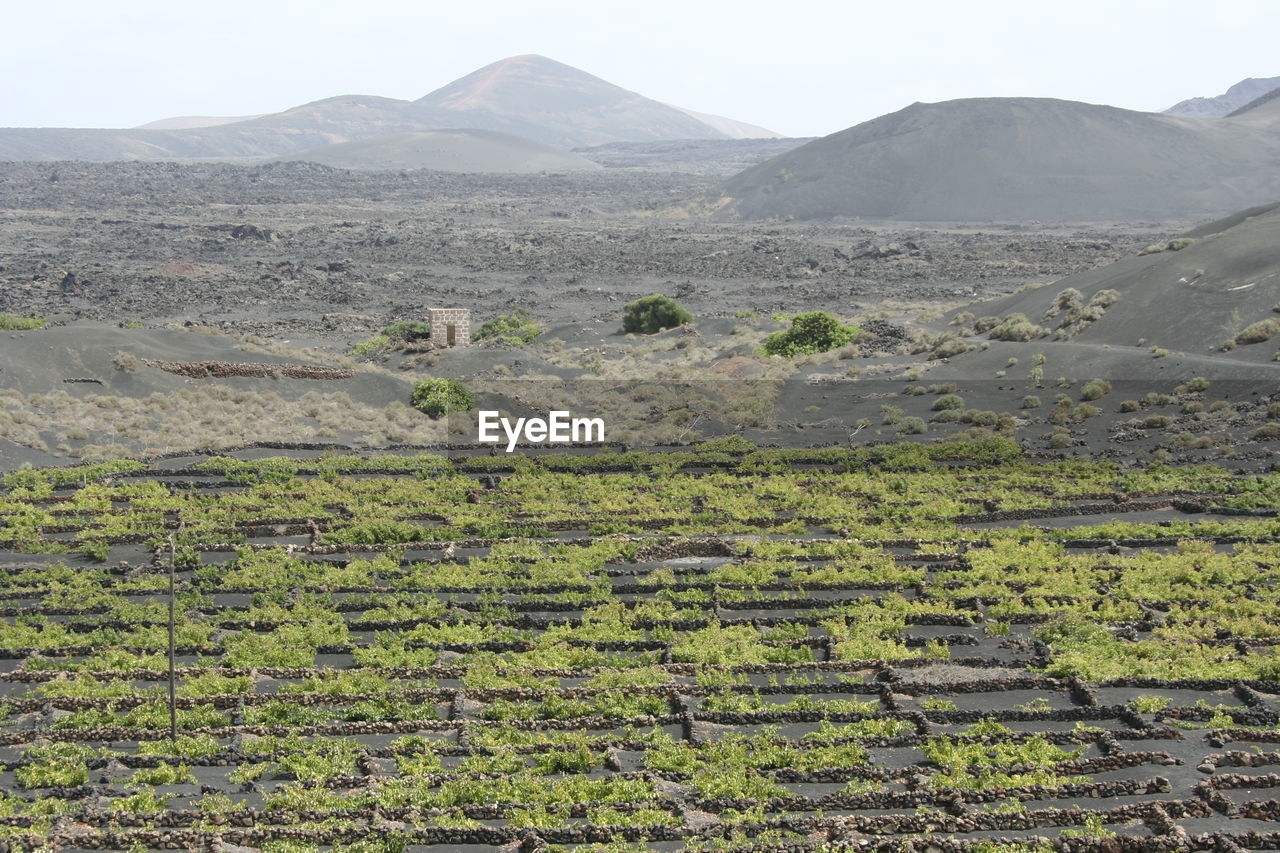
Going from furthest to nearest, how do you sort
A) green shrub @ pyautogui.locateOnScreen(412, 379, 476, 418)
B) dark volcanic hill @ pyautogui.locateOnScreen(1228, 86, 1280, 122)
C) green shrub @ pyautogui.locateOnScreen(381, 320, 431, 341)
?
dark volcanic hill @ pyautogui.locateOnScreen(1228, 86, 1280, 122) → green shrub @ pyautogui.locateOnScreen(381, 320, 431, 341) → green shrub @ pyautogui.locateOnScreen(412, 379, 476, 418)

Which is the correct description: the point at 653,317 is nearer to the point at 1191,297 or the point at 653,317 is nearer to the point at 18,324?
the point at 1191,297

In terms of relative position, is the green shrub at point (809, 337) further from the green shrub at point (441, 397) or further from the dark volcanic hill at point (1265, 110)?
the dark volcanic hill at point (1265, 110)

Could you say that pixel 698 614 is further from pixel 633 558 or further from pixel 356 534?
pixel 356 534

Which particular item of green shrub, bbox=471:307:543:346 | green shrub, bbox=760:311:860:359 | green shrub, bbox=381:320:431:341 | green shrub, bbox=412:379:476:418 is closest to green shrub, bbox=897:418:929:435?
green shrub, bbox=760:311:860:359

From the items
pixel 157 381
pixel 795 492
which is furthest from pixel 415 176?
pixel 795 492

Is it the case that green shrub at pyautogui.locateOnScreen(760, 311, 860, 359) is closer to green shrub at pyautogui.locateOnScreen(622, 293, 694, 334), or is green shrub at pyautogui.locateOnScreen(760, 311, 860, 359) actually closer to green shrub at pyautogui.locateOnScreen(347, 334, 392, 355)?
green shrub at pyautogui.locateOnScreen(622, 293, 694, 334)

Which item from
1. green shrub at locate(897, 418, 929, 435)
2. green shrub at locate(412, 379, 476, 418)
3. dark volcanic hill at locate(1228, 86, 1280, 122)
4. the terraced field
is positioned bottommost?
the terraced field
